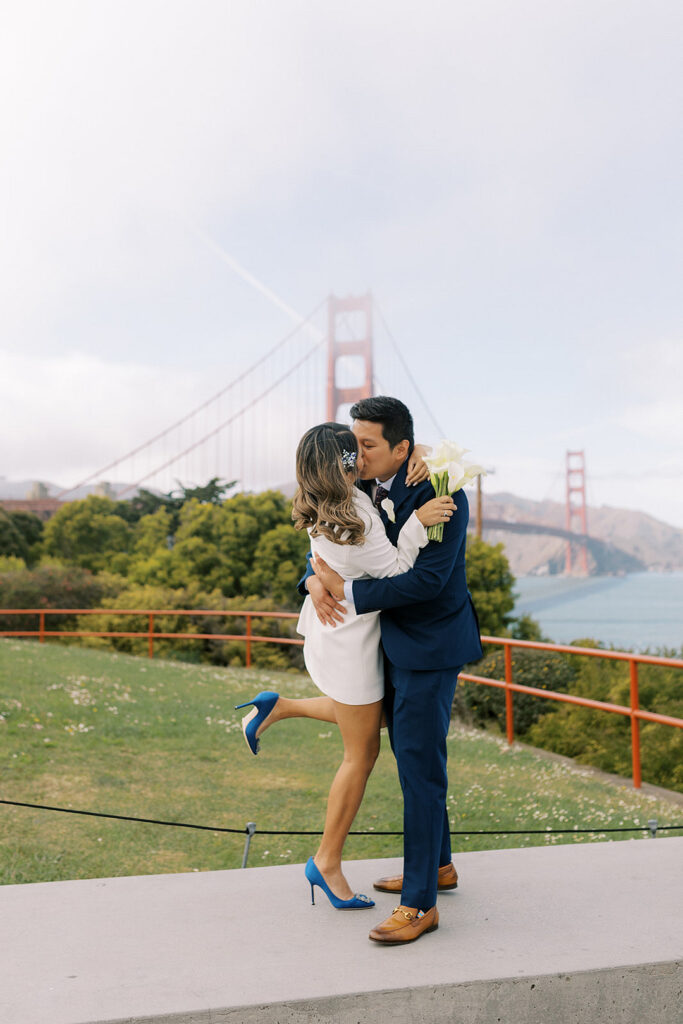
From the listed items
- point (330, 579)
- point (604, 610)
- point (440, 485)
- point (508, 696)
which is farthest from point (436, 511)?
point (604, 610)

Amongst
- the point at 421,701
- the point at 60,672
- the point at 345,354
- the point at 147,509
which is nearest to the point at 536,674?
the point at 60,672

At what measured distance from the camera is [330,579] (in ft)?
7.71

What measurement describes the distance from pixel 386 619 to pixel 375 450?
465 mm

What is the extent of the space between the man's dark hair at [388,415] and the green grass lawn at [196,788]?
2410 millimetres

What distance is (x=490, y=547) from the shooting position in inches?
850

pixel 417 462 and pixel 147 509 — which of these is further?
pixel 147 509

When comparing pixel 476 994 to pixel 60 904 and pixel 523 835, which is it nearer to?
pixel 60 904

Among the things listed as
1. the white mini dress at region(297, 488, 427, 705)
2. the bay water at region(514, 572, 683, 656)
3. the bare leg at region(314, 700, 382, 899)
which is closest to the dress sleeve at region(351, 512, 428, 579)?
the white mini dress at region(297, 488, 427, 705)

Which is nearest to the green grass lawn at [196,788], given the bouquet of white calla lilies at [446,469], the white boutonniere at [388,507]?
the white boutonniere at [388,507]

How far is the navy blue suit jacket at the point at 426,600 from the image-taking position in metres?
2.27

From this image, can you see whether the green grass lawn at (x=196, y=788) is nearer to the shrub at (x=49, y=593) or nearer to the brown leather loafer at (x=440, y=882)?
the brown leather loafer at (x=440, y=882)

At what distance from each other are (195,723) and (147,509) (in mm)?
32537

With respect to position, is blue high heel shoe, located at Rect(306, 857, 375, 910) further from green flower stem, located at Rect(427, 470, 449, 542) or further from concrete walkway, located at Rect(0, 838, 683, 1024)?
green flower stem, located at Rect(427, 470, 449, 542)

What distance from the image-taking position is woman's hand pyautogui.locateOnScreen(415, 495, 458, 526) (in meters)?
2.26
